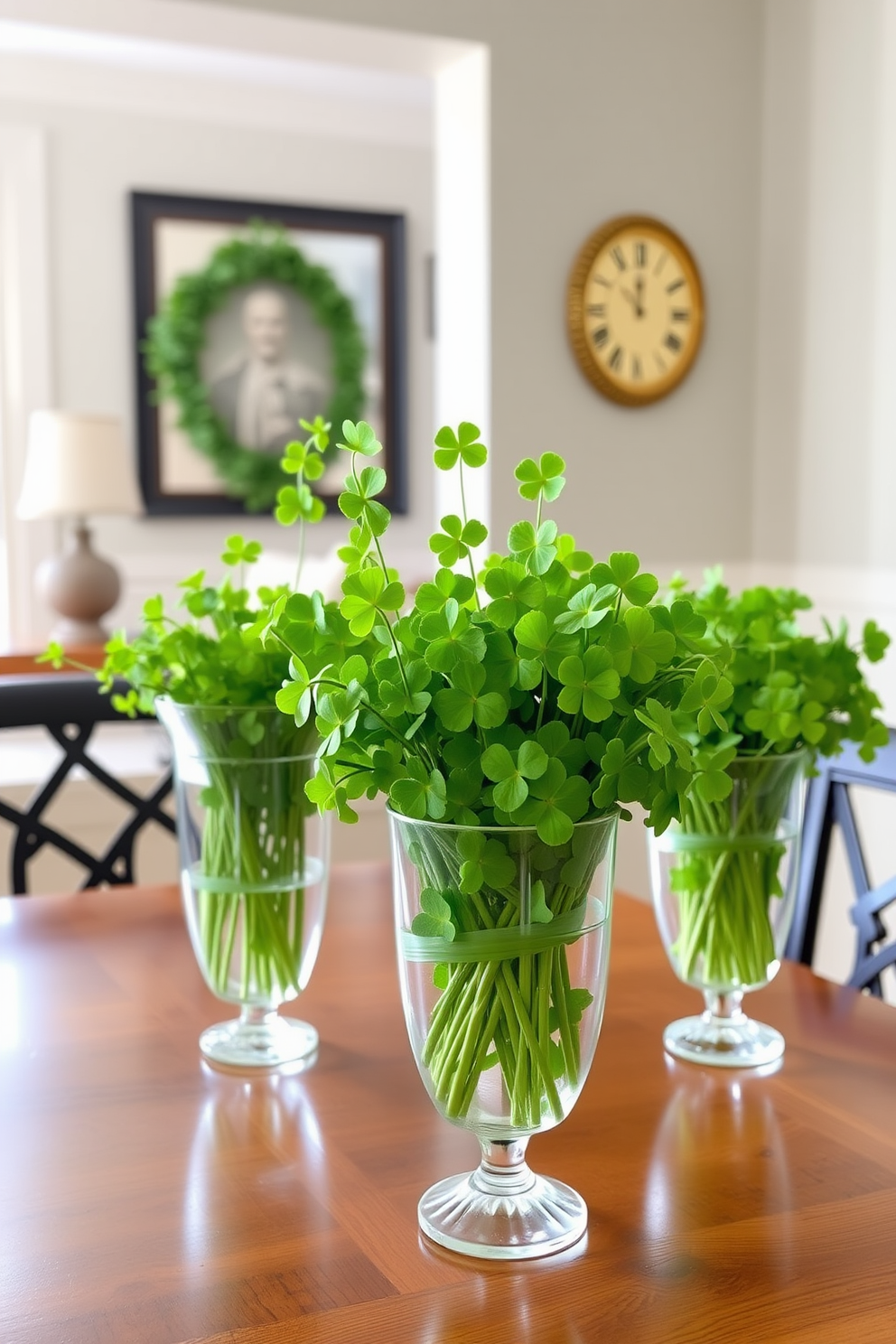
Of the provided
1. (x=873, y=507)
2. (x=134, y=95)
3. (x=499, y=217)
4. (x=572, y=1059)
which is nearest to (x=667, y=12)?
(x=499, y=217)

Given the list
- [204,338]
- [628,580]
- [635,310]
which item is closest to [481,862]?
[628,580]

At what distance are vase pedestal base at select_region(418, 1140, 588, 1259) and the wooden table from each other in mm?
11

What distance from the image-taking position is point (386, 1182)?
0.83 metres

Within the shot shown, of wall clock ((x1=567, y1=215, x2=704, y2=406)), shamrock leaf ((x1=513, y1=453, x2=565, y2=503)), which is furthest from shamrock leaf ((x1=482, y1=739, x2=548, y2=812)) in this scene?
wall clock ((x1=567, y1=215, x2=704, y2=406))

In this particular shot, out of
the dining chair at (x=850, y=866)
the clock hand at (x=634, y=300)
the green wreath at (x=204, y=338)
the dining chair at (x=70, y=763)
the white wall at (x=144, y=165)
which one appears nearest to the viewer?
the dining chair at (x=850, y=866)

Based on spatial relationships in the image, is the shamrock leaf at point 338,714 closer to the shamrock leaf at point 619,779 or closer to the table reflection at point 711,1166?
the shamrock leaf at point 619,779

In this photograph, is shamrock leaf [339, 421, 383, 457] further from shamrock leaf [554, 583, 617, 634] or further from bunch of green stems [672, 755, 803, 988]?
bunch of green stems [672, 755, 803, 988]

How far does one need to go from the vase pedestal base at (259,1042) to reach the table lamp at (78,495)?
300 cm

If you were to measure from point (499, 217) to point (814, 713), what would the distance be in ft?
7.72

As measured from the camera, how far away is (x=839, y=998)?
118cm

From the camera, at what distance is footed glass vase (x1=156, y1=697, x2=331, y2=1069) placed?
1.00 m

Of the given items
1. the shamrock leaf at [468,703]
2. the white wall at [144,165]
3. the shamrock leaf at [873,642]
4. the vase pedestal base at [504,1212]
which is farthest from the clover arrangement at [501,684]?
the white wall at [144,165]

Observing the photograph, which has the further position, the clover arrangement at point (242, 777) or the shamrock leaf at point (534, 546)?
the clover arrangement at point (242, 777)

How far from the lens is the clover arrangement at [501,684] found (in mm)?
675
